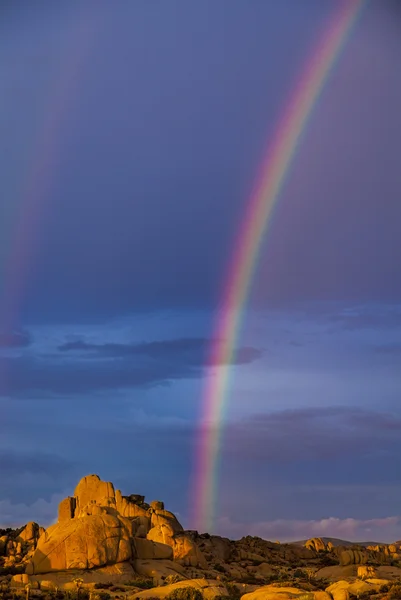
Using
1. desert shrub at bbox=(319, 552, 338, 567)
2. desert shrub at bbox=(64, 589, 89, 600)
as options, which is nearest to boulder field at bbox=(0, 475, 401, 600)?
desert shrub at bbox=(319, 552, 338, 567)

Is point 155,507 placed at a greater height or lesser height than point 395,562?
greater

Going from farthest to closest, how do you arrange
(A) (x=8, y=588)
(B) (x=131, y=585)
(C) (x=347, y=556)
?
(C) (x=347, y=556)
(B) (x=131, y=585)
(A) (x=8, y=588)

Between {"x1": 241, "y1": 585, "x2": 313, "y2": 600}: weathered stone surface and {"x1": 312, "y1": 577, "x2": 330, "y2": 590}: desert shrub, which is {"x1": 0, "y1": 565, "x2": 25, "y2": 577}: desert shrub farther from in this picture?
{"x1": 241, "y1": 585, "x2": 313, "y2": 600}: weathered stone surface

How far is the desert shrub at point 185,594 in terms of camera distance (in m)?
61.2

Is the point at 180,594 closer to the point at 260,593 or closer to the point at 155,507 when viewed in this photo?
the point at 260,593

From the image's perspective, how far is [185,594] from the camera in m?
62.0

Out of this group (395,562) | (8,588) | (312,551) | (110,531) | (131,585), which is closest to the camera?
(8,588)

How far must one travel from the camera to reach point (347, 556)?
11556 centimetres

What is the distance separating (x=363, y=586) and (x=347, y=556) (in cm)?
4830

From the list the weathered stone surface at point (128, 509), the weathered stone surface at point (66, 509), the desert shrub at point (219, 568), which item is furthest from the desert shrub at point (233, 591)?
the weathered stone surface at point (66, 509)

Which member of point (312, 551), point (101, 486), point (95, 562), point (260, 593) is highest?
point (101, 486)

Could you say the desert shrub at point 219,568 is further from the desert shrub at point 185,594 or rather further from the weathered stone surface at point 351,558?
the desert shrub at point 185,594

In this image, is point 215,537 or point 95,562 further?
point 215,537

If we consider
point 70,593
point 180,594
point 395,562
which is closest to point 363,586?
point 180,594
